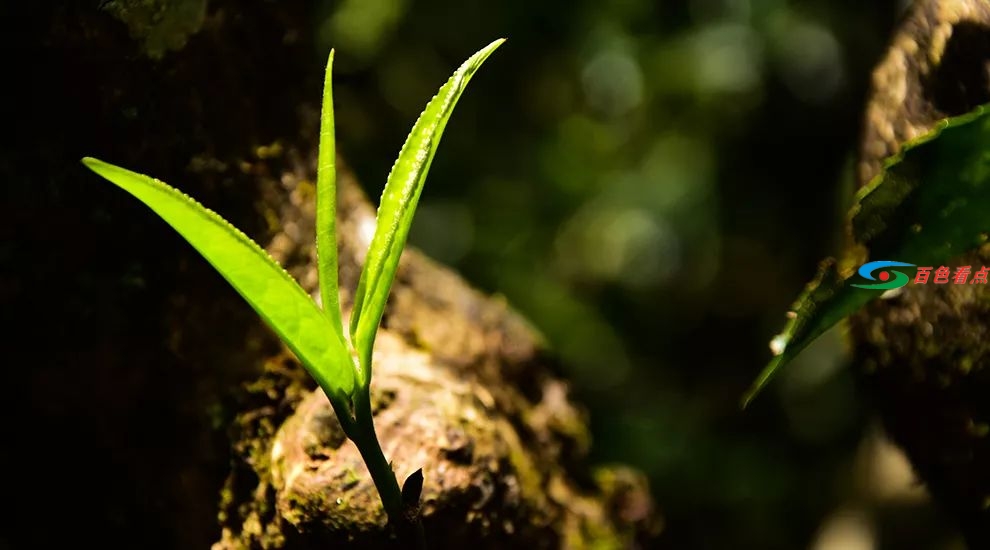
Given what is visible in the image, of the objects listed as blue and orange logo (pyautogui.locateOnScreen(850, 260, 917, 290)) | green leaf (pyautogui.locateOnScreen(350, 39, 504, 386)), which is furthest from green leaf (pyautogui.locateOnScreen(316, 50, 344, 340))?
blue and orange logo (pyautogui.locateOnScreen(850, 260, 917, 290))

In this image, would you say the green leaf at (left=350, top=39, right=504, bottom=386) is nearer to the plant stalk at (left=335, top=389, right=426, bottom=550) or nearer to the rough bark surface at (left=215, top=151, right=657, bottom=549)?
the plant stalk at (left=335, top=389, right=426, bottom=550)

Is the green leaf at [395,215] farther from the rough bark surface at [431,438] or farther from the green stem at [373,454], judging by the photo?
the rough bark surface at [431,438]

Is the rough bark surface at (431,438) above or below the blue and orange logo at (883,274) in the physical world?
above

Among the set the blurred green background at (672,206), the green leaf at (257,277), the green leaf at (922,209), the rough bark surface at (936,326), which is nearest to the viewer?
the green leaf at (257,277)

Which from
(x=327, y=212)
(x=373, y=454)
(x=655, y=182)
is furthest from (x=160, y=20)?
(x=655, y=182)

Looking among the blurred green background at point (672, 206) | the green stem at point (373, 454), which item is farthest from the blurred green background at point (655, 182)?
the green stem at point (373, 454)

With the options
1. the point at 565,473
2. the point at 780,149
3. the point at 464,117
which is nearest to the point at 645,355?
the point at 780,149

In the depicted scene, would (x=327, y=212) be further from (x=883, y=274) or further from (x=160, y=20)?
(x=883, y=274)
